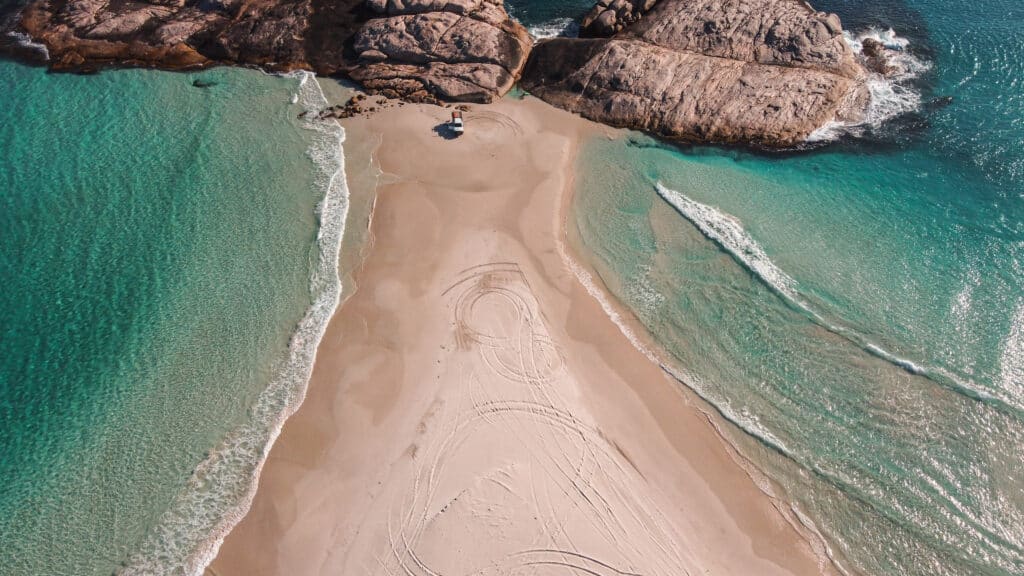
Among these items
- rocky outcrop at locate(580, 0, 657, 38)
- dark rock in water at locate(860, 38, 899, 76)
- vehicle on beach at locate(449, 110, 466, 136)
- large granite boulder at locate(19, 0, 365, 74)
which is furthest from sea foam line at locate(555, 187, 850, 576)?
dark rock in water at locate(860, 38, 899, 76)

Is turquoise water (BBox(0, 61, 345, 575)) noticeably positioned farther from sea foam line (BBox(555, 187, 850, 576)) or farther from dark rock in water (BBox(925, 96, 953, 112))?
dark rock in water (BBox(925, 96, 953, 112))

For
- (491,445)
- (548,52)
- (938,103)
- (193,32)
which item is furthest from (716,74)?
(193,32)

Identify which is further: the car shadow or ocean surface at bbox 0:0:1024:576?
the car shadow

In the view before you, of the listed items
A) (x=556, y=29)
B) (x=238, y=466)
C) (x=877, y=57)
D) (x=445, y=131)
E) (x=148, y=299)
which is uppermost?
(x=877, y=57)

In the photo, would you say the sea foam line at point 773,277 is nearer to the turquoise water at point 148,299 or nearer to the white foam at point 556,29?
the white foam at point 556,29

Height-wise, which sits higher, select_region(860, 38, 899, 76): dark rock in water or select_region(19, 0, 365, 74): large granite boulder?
select_region(860, 38, 899, 76): dark rock in water

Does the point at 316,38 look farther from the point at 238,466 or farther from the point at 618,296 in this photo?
the point at 238,466
